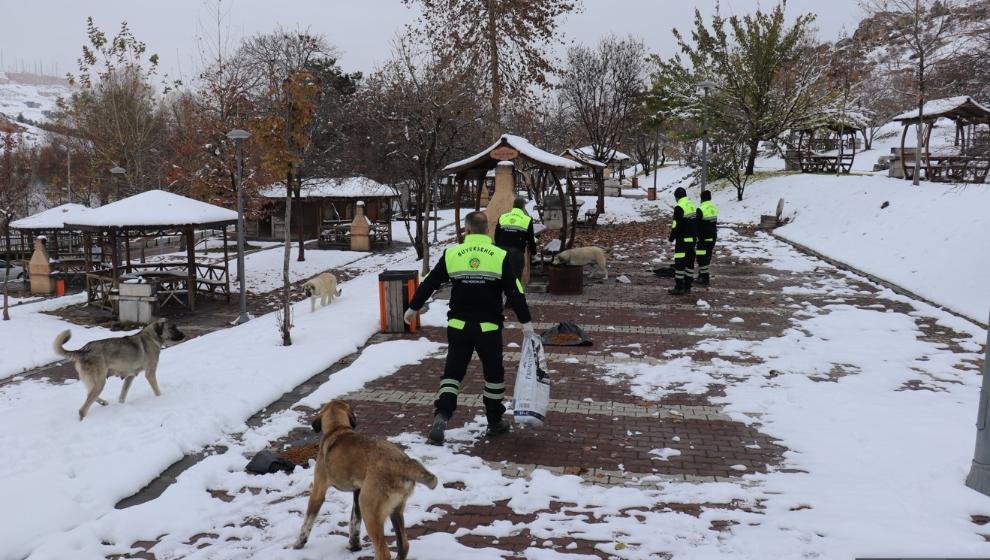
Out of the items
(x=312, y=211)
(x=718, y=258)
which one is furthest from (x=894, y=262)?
(x=312, y=211)

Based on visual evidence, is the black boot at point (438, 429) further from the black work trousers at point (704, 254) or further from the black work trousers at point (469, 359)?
the black work trousers at point (704, 254)

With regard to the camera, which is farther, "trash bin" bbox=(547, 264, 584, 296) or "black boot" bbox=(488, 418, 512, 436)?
"trash bin" bbox=(547, 264, 584, 296)

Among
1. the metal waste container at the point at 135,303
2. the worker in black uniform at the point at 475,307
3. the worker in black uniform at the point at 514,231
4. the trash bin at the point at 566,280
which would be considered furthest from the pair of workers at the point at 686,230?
the metal waste container at the point at 135,303

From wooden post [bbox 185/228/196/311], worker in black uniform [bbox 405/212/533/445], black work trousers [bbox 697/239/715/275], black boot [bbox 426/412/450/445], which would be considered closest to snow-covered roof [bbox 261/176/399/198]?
wooden post [bbox 185/228/196/311]

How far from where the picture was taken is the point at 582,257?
14742mm

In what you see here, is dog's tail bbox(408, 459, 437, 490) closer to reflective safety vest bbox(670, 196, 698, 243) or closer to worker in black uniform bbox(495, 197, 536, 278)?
worker in black uniform bbox(495, 197, 536, 278)

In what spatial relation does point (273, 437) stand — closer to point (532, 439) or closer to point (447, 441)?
point (447, 441)

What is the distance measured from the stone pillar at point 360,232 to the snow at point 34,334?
36.7ft

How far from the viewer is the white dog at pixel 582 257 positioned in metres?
14.4

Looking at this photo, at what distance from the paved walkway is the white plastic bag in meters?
0.24

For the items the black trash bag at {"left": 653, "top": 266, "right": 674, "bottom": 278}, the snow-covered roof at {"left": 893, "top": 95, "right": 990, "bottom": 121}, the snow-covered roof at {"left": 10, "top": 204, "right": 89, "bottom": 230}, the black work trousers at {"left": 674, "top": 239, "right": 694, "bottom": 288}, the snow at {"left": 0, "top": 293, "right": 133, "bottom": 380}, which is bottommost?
the snow at {"left": 0, "top": 293, "right": 133, "bottom": 380}

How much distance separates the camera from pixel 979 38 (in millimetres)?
12398

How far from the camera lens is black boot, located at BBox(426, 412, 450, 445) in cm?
596

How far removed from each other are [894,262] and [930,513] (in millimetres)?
12819
